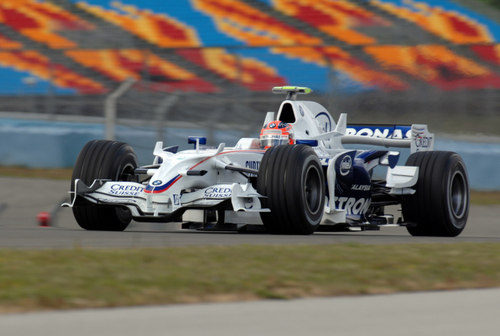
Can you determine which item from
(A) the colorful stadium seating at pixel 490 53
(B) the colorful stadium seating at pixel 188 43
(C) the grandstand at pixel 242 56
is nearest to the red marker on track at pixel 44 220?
(C) the grandstand at pixel 242 56

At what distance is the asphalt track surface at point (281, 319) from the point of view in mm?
4527

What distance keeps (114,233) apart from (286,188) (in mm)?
1872

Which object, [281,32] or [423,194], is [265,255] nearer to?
[423,194]

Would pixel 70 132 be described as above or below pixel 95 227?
above

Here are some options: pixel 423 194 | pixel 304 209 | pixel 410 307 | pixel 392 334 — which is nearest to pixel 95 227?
pixel 304 209

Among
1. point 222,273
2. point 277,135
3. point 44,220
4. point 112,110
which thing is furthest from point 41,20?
point 222,273

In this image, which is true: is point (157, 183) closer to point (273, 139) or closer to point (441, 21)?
point (273, 139)

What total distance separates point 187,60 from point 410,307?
16935 millimetres

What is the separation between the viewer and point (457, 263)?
7.54 metres

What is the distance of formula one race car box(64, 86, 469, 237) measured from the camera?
10.2 meters

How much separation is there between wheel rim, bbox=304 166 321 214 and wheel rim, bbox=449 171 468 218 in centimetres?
227

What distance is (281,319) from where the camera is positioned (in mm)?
4906

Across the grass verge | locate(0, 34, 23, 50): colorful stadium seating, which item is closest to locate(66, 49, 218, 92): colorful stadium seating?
locate(0, 34, 23, 50): colorful stadium seating

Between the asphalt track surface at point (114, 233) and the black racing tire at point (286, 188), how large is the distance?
8.7 inches
